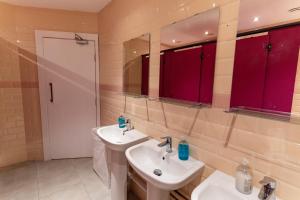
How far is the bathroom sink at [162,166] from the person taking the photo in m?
0.97

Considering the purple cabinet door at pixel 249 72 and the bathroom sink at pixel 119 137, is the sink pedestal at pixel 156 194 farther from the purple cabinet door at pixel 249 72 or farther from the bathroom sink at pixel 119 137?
the purple cabinet door at pixel 249 72

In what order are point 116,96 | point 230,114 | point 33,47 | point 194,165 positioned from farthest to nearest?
1. point 33,47
2. point 116,96
3. point 194,165
4. point 230,114

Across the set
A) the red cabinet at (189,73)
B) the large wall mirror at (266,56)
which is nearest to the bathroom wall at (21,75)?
the red cabinet at (189,73)

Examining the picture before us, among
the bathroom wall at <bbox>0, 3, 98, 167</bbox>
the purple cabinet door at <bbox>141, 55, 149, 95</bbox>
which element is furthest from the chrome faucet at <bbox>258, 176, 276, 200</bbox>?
the bathroom wall at <bbox>0, 3, 98, 167</bbox>

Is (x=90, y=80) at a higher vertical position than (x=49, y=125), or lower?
higher

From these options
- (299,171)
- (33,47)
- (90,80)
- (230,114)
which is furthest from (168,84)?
(33,47)

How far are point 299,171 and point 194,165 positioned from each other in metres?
0.54

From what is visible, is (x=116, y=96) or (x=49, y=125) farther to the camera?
(x=49, y=125)

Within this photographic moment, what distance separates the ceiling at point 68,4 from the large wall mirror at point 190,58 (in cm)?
149

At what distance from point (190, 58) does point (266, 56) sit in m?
0.52

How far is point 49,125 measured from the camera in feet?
9.00

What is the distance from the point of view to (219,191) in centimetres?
93

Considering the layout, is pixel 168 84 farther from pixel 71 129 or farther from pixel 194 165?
pixel 71 129

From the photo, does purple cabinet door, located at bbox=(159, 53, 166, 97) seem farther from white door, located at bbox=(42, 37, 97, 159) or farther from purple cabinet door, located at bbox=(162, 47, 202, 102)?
white door, located at bbox=(42, 37, 97, 159)
